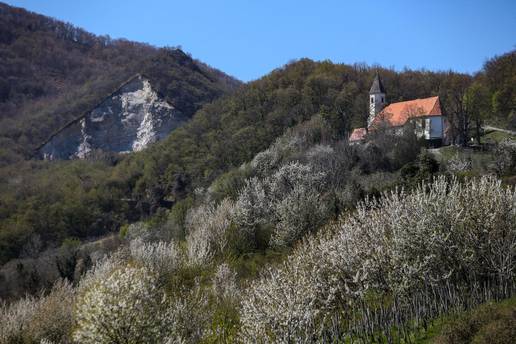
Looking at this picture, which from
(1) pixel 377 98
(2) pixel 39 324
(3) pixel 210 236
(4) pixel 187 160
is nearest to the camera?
(2) pixel 39 324

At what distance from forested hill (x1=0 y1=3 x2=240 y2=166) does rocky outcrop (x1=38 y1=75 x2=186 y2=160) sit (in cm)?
289

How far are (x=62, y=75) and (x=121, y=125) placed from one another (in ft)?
159

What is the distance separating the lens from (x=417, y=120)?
64375 millimetres

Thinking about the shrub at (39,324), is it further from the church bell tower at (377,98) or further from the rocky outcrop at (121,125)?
the rocky outcrop at (121,125)

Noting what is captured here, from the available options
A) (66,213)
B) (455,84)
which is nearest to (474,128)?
(455,84)

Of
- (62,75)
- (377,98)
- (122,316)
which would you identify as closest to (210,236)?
(122,316)

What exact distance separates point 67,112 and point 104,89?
10.8 m

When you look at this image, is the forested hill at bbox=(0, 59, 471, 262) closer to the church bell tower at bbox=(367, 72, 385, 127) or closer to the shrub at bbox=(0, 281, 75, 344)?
the church bell tower at bbox=(367, 72, 385, 127)

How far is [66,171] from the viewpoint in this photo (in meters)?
98.9

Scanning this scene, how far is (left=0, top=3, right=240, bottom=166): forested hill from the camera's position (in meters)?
126

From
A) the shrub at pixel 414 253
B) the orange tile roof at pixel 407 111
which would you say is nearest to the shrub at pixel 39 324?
the shrub at pixel 414 253

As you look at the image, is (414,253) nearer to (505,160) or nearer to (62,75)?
(505,160)

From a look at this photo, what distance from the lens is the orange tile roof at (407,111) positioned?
6581 cm

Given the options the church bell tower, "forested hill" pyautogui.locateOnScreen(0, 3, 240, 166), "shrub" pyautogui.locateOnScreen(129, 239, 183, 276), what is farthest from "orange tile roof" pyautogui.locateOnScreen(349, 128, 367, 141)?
"forested hill" pyautogui.locateOnScreen(0, 3, 240, 166)
